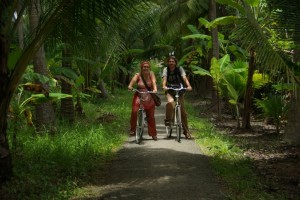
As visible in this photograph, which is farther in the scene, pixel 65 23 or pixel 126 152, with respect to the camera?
pixel 126 152

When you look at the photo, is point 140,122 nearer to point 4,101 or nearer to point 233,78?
point 233,78

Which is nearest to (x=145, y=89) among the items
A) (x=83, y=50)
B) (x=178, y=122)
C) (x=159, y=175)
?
(x=178, y=122)

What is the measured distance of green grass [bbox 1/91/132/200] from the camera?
Answer: 5.31 metres

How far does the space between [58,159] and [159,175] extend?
5.39 feet

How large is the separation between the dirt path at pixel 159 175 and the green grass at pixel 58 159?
0.33 m

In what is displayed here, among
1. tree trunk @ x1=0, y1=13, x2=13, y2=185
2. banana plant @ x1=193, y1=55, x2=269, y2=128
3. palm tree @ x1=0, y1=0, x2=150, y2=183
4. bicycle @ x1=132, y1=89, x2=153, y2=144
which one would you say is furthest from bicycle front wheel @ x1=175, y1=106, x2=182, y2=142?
tree trunk @ x1=0, y1=13, x2=13, y2=185

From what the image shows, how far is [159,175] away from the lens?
20.4 feet

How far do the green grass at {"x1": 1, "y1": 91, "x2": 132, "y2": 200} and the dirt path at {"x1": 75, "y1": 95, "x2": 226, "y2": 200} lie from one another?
0.33m

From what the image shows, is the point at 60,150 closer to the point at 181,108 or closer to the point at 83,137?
the point at 83,137

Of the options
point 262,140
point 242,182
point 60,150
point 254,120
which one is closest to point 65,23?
point 60,150

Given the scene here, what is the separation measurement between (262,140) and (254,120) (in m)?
4.14

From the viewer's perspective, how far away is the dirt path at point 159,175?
17.5ft

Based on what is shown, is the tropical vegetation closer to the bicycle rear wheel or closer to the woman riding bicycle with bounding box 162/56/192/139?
the woman riding bicycle with bounding box 162/56/192/139

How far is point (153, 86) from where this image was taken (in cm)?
895
